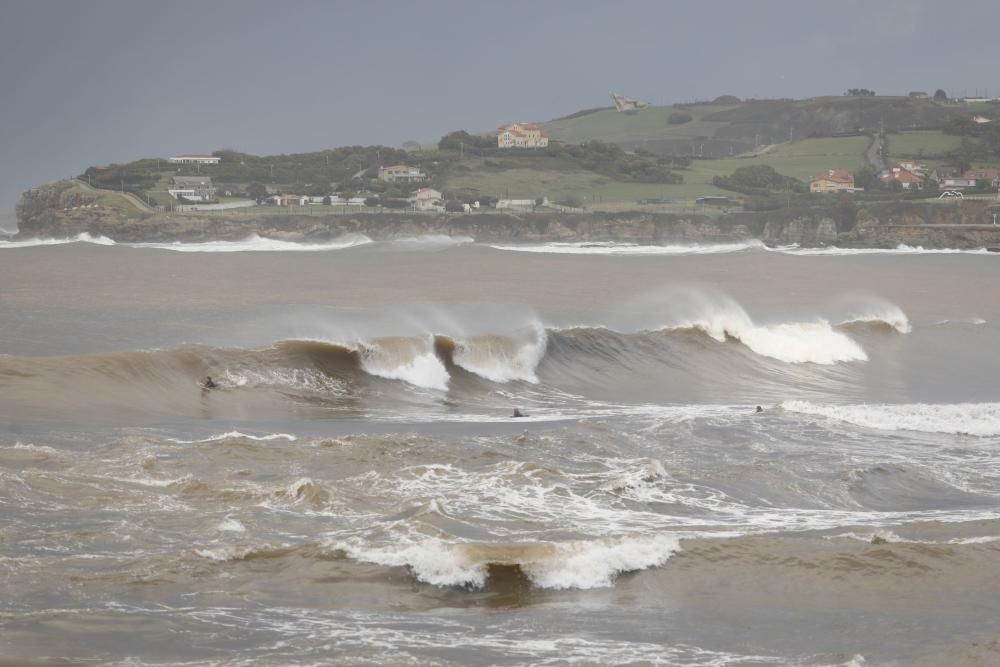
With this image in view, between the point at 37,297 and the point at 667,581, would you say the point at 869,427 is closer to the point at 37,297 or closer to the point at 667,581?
the point at 667,581

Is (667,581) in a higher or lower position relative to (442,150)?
lower

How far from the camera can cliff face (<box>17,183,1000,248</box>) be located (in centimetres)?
10175

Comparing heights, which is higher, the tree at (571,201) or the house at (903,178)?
the house at (903,178)

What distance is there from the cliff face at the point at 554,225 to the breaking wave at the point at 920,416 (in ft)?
273

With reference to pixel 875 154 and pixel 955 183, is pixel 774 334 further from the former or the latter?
pixel 875 154

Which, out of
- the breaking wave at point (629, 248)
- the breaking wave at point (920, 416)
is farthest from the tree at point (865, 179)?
the breaking wave at point (920, 416)

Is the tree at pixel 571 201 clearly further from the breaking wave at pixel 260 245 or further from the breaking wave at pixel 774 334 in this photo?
the breaking wave at pixel 774 334

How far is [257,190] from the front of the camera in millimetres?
119375

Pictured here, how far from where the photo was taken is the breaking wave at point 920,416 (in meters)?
19.4

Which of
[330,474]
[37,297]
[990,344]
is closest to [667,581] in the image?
[330,474]

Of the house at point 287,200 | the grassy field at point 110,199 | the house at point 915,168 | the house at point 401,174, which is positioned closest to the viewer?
the grassy field at point 110,199

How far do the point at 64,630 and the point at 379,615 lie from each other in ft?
7.53

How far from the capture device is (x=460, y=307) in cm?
3984

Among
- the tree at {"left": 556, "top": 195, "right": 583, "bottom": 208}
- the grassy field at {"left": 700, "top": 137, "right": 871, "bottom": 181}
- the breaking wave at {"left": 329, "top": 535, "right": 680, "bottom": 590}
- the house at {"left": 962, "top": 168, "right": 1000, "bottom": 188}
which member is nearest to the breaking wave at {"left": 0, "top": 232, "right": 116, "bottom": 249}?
the tree at {"left": 556, "top": 195, "right": 583, "bottom": 208}
